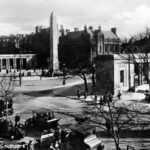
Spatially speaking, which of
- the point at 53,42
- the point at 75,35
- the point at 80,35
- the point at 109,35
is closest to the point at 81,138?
the point at 53,42

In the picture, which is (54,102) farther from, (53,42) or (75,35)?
(75,35)

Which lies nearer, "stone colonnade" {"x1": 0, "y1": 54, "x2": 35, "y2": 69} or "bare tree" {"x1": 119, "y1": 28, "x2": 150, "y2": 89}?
"bare tree" {"x1": 119, "y1": 28, "x2": 150, "y2": 89}

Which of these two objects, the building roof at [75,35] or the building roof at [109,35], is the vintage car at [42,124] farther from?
the building roof at [109,35]

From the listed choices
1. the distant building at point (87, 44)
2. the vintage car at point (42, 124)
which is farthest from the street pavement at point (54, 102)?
the distant building at point (87, 44)

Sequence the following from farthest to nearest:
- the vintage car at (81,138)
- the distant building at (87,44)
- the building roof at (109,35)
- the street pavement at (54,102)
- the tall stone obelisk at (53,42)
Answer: the building roof at (109,35) → the distant building at (87,44) → the tall stone obelisk at (53,42) → the street pavement at (54,102) → the vintage car at (81,138)

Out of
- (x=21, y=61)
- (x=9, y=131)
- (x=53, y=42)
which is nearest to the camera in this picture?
(x=9, y=131)

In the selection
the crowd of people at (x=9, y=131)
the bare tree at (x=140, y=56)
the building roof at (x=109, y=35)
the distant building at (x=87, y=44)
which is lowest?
the crowd of people at (x=9, y=131)

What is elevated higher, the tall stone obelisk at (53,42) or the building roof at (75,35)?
the building roof at (75,35)

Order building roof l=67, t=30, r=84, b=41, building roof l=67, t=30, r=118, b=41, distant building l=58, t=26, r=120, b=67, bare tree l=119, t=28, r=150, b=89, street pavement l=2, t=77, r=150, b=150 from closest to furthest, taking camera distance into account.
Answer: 1. street pavement l=2, t=77, r=150, b=150
2. bare tree l=119, t=28, r=150, b=89
3. distant building l=58, t=26, r=120, b=67
4. building roof l=67, t=30, r=118, b=41
5. building roof l=67, t=30, r=84, b=41

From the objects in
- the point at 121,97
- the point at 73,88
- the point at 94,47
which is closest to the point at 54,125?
the point at 121,97

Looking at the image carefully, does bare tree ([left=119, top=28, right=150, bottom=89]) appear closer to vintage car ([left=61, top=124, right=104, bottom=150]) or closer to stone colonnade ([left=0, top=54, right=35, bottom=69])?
vintage car ([left=61, top=124, right=104, bottom=150])

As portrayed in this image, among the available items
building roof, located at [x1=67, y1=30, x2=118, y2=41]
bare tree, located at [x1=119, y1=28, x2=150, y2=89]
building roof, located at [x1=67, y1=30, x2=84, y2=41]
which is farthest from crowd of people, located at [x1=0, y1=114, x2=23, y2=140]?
building roof, located at [x1=67, y1=30, x2=84, y2=41]
